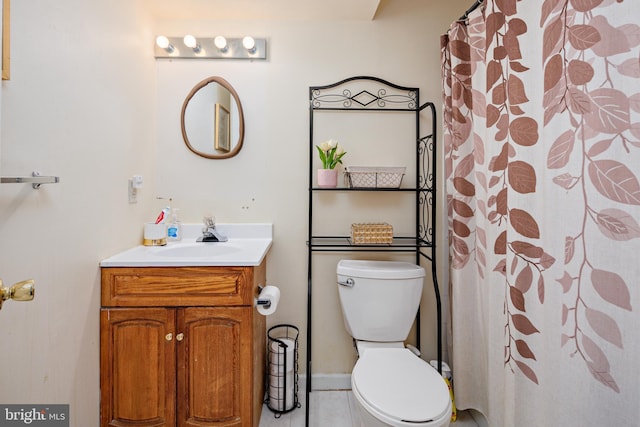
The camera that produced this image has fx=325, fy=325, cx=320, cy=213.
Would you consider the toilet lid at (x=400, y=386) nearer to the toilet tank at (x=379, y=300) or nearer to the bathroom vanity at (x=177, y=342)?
the toilet tank at (x=379, y=300)

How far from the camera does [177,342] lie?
1.37 meters

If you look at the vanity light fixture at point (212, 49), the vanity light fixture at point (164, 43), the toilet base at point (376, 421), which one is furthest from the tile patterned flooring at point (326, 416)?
the vanity light fixture at point (164, 43)

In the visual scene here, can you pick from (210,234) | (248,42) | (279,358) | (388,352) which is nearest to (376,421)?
A: (388,352)

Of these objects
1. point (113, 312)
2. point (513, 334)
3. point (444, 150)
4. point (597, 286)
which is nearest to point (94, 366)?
point (113, 312)

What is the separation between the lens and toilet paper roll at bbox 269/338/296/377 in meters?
1.74

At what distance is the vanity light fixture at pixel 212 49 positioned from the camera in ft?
6.26

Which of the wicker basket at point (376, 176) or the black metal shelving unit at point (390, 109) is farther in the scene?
the black metal shelving unit at point (390, 109)

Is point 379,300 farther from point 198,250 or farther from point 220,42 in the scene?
point 220,42

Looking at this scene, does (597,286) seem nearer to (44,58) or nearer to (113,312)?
(113,312)

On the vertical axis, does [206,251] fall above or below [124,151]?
below

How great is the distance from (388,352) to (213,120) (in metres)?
1.60

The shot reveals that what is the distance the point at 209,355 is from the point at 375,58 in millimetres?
1840

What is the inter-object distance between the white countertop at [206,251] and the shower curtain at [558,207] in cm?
103

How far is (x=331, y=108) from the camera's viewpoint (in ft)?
6.40
